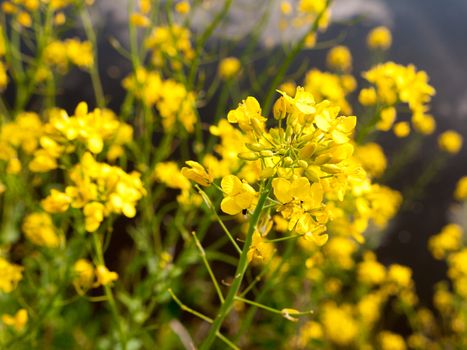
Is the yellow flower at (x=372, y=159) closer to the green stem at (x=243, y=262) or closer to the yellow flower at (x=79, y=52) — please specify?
the yellow flower at (x=79, y=52)

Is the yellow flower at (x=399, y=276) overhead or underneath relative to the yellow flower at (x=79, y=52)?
underneath

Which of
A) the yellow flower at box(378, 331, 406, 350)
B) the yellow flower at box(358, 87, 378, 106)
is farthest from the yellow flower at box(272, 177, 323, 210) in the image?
the yellow flower at box(378, 331, 406, 350)

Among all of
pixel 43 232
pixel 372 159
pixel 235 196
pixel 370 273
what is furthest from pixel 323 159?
pixel 370 273

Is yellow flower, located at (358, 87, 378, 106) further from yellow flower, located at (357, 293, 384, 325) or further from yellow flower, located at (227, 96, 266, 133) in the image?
yellow flower, located at (357, 293, 384, 325)

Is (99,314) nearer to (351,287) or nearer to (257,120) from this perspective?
(351,287)

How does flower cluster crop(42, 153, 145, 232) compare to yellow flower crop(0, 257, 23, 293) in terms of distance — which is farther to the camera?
yellow flower crop(0, 257, 23, 293)

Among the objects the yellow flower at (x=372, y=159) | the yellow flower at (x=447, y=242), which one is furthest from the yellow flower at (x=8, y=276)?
the yellow flower at (x=447, y=242)

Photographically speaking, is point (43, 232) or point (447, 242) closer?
point (43, 232)

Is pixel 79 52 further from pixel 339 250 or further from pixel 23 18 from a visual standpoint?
pixel 339 250

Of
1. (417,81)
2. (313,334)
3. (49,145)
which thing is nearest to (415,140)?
(313,334)
